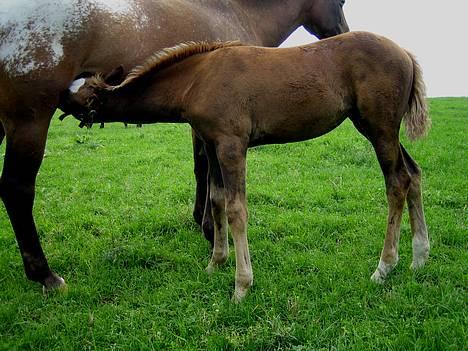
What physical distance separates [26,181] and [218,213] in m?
1.53

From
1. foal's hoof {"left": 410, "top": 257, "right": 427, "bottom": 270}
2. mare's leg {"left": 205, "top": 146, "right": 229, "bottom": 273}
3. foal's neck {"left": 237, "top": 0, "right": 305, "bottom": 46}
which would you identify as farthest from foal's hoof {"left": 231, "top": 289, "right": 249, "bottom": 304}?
foal's neck {"left": 237, "top": 0, "right": 305, "bottom": 46}

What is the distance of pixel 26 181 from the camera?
381 centimetres

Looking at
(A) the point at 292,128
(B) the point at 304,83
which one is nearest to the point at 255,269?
(A) the point at 292,128

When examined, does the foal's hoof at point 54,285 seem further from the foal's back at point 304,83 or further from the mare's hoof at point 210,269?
the foal's back at point 304,83

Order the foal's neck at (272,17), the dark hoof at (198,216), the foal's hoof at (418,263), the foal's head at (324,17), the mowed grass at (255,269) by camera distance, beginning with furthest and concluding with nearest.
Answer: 1. the foal's head at (324,17)
2. the dark hoof at (198,216)
3. the foal's neck at (272,17)
4. the foal's hoof at (418,263)
5. the mowed grass at (255,269)

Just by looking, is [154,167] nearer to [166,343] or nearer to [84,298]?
[84,298]

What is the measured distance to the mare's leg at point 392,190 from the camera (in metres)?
3.74

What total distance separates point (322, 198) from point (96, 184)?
3376 mm

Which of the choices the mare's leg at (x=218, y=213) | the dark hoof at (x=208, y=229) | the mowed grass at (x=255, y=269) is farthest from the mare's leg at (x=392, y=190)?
the dark hoof at (x=208, y=229)

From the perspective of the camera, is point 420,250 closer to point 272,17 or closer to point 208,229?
point 208,229

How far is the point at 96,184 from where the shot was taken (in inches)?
288

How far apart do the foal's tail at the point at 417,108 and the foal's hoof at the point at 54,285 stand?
3.06 m

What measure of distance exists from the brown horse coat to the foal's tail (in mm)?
122

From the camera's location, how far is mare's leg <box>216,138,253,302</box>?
11.5 feet
